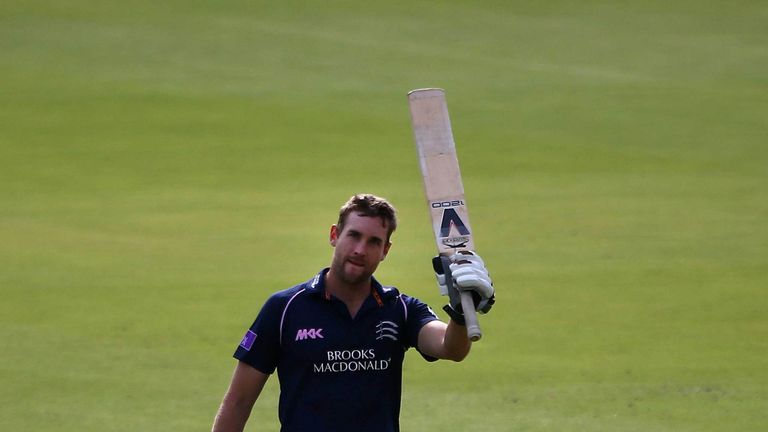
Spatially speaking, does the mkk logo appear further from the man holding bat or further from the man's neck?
the man's neck

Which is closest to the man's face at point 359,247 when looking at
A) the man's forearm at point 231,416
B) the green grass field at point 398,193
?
the man's forearm at point 231,416

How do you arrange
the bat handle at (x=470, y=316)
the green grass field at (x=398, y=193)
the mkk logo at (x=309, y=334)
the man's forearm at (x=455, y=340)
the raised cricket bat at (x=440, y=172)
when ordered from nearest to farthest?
the bat handle at (x=470, y=316)
the man's forearm at (x=455, y=340)
the mkk logo at (x=309, y=334)
the raised cricket bat at (x=440, y=172)
the green grass field at (x=398, y=193)

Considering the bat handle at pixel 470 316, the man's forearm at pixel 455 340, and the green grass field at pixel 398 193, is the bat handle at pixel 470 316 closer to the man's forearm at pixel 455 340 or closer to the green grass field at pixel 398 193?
the man's forearm at pixel 455 340

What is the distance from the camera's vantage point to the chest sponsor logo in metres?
4.55

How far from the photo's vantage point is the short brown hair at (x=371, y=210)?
4527 millimetres

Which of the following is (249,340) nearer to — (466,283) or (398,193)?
(466,283)

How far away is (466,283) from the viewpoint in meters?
4.26

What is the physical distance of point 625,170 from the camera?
14.3m

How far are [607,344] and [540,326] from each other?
1.97 feet

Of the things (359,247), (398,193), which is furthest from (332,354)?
(398,193)

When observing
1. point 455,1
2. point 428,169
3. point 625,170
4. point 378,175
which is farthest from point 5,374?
point 455,1

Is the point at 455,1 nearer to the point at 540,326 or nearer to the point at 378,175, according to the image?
the point at 378,175

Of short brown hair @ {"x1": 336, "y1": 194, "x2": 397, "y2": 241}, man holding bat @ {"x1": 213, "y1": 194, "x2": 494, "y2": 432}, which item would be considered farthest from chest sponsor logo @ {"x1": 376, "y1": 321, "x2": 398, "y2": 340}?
short brown hair @ {"x1": 336, "y1": 194, "x2": 397, "y2": 241}

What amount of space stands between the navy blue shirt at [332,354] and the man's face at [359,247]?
126mm
